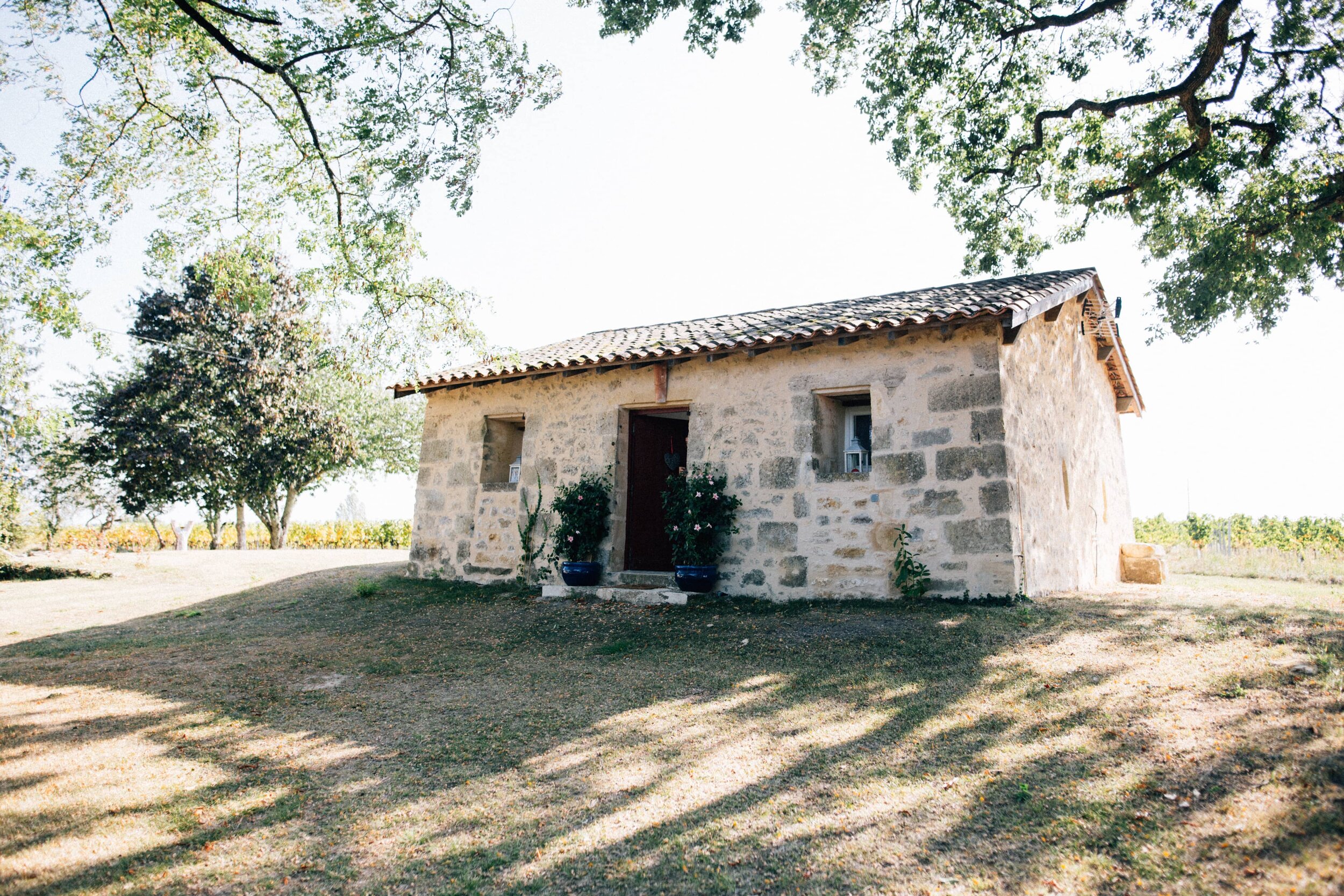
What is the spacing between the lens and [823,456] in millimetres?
8188

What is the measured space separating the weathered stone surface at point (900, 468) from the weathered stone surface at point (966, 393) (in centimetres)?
54

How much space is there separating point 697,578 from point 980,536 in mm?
3008

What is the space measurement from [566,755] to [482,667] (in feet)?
7.46

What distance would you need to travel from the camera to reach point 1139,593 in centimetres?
833

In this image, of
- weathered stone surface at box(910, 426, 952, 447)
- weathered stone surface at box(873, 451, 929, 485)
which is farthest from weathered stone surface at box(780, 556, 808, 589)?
weathered stone surface at box(910, 426, 952, 447)

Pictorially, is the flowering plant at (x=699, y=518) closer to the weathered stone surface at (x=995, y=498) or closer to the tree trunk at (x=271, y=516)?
the weathered stone surface at (x=995, y=498)

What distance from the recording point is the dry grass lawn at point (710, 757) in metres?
2.87

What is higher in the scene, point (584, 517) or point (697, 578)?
point (584, 517)

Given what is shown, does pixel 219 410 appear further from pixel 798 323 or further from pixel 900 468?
pixel 900 468

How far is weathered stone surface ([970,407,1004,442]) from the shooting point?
7.11 m

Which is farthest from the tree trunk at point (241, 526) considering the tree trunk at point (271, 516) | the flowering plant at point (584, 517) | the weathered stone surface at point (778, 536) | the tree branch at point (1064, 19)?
the tree branch at point (1064, 19)

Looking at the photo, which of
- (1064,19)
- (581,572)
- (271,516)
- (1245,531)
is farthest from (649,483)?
(1245,531)

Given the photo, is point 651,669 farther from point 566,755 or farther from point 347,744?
point 347,744

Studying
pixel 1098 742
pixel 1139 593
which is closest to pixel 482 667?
pixel 1098 742
